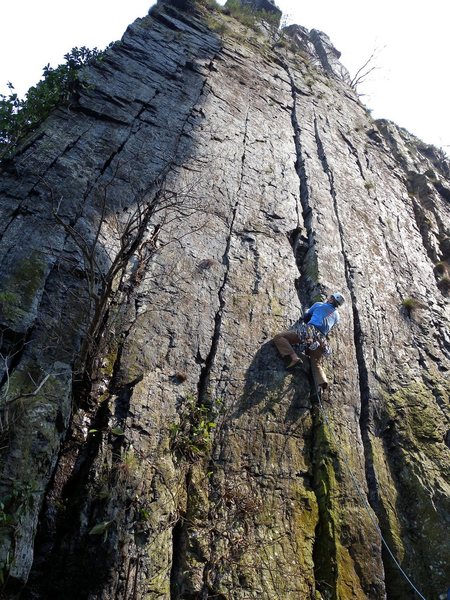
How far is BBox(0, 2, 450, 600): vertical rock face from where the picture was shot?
16.5ft

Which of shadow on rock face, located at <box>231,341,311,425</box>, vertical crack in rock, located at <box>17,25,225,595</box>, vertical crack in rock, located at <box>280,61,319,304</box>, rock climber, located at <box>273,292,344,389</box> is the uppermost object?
vertical crack in rock, located at <box>280,61,319,304</box>

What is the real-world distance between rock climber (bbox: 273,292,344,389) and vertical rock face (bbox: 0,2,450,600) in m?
0.23

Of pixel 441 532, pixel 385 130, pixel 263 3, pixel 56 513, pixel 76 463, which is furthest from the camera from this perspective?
pixel 263 3

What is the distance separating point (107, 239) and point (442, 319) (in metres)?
7.28

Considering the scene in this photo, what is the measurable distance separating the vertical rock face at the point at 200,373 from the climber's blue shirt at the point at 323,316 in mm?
536

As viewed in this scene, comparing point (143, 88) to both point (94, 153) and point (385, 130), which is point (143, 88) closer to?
point (94, 153)

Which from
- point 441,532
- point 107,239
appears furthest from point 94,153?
point 441,532

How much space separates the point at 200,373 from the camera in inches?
273

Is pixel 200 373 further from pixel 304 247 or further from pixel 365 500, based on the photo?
pixel 304 247

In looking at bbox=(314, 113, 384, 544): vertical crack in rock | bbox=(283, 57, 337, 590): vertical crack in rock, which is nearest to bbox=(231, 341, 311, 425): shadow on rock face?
bbox=(283, 57, 337, 590): vertical crack in rock

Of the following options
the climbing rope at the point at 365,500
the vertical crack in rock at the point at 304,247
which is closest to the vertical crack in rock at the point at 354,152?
the vertical crack in rock at the point at 304,247

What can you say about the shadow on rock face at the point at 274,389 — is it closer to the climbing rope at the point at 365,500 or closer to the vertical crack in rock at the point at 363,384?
the climbing rope at the point at 365,500

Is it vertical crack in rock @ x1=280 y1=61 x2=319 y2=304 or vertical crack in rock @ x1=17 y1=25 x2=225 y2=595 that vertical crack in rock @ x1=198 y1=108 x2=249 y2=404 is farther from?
vertical crack in rock @ x1=280 y1=61 x2=319 y2=304

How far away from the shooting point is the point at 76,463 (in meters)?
5.47
